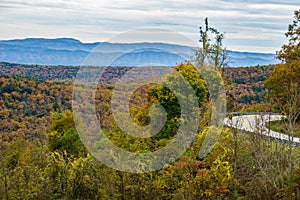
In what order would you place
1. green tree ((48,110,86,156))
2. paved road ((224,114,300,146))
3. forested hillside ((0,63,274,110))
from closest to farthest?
paved road ((224,114,300,146)) < green tree ((48,110,86,156)) < forested hillside ((0,63,274,110))

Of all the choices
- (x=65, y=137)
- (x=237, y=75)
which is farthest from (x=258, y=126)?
(x=237, y=75)

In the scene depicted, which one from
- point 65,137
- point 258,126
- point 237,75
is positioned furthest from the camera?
point 237,75

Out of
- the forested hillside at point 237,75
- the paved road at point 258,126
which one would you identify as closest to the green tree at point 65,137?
the paved road at point 258,126

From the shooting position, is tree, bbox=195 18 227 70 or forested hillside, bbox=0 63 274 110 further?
→ forested hillside, bbox=0 63 274 110

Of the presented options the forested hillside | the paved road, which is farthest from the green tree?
the forested hillside

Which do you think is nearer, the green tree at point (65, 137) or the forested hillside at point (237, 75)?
the green tree at point (65, 137)

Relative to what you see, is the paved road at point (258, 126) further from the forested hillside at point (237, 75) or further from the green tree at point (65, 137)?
the forested hillside at point (237, 75)

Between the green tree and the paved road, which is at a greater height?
the paved road

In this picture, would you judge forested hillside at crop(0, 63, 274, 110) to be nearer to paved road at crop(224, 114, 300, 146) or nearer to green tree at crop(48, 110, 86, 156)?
paved road at crop(224, 114, 300, 146)

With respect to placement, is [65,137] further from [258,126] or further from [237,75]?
[237,75]

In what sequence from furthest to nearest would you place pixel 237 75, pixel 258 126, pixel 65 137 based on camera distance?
pixel 237 75
pixel 65 137
pixel 258 126

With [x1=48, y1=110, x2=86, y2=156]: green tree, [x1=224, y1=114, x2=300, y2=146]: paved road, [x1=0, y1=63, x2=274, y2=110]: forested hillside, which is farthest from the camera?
[x1=0, y1=63, x2=274, y2=110]: forested hillside
